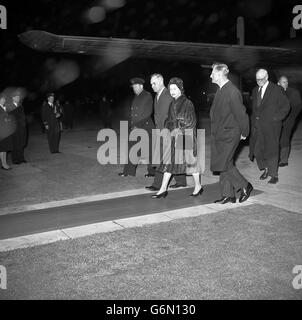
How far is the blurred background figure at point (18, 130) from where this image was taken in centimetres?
1039

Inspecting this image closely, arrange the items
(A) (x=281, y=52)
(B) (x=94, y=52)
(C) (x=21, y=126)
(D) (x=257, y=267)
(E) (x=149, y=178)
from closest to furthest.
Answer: (D) (x=257, y=267) < (E) (x=149, y=178) < (C) (x=21, y=126) < (B) (x=94, y=52) < (A) (x=281, y=52)

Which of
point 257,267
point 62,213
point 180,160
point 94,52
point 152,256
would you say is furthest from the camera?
point 94,52

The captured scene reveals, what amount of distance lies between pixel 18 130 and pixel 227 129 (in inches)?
272

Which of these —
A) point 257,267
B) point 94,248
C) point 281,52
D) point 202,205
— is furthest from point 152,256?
point 281,52

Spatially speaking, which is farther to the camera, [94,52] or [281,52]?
[281,52]

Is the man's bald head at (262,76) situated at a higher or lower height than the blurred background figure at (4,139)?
higher

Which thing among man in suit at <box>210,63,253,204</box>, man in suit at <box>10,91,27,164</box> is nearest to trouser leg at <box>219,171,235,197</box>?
man in suit at <box>210,63,253,204</box>

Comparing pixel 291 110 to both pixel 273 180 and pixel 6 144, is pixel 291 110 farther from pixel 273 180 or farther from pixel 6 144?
pixel 6 144

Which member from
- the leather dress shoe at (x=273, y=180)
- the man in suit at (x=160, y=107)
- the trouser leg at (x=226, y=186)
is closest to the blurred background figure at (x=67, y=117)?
the man in suit at (x=160, y=107)

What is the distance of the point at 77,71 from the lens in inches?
3091

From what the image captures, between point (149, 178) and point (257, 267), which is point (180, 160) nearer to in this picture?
point (149, 178)

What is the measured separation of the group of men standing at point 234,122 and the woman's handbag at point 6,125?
11.3 ft

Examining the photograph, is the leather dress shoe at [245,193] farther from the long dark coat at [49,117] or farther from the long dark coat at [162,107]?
the long dark coat at [49,117]

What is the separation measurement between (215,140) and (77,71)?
76.8 meters
